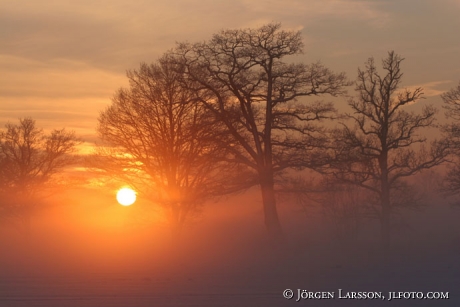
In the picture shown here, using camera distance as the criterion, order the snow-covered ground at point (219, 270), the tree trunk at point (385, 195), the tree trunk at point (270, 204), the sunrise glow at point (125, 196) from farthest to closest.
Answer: the sunrise glow at point (125, 196) < the tree trunk at point (385, 195) < the tree trunk at point (270, 204) < the snow-covered ground at point (219, 270)

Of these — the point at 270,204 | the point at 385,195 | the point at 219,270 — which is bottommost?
the point at 219,270

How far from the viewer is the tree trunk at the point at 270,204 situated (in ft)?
96.0

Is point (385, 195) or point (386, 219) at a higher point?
point (385, 195)

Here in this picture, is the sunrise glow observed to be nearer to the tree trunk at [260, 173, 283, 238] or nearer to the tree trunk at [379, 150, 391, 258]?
the tree trunk at [260, 173, 283, 238]

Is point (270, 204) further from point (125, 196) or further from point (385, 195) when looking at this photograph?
point (125, 196)

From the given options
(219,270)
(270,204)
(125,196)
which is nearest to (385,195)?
(270,204)

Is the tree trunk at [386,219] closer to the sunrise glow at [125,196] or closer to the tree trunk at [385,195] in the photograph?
the tree trunk at [385,195]

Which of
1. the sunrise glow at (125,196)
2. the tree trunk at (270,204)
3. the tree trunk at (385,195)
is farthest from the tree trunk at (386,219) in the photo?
the sunrise glow at (125,196)

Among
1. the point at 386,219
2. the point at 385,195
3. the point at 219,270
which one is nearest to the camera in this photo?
the point at 219,270

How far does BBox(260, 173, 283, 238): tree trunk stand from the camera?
29266 millimetres

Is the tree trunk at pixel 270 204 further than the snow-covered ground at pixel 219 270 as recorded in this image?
Yes

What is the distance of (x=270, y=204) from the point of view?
29594mm

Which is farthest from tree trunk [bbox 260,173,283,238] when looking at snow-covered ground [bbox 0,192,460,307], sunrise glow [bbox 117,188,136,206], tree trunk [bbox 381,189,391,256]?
sunrise glow [bbox 117,188,136,206]

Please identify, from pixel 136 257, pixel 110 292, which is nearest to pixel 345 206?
pixel 136 257
